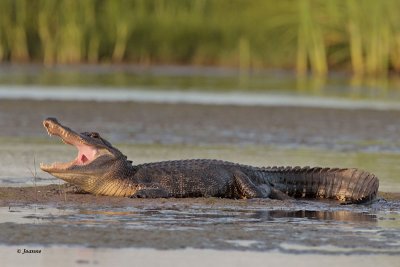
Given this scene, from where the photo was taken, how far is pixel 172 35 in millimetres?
40281

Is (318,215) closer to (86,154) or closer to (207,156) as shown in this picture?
(86,154)

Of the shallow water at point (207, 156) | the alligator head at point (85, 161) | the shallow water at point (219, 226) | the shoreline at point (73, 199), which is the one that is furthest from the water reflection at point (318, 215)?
the shallow water at point (207, 156)

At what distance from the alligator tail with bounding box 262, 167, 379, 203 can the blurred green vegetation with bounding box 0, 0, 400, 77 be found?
84.5 ft

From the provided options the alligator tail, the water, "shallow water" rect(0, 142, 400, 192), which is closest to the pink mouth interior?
the water

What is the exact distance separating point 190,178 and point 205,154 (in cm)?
400

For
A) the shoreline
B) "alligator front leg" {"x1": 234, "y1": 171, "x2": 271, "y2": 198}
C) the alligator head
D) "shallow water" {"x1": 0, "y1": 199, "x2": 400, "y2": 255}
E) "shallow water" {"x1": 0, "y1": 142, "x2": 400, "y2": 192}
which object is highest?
"shallow water" {"x1": 0, "y1": 142, "x2": 400, "y2": 192}

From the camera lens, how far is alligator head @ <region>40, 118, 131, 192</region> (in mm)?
10414

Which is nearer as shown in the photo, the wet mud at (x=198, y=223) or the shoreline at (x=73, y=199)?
the wet mud at (x=198, y=223)

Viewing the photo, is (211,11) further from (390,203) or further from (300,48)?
(390,203)

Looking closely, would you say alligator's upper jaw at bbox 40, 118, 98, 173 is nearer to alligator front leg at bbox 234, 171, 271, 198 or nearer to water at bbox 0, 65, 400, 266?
water at bbox 0, 65, 400, 266

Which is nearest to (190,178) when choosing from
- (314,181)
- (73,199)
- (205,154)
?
(73,199)

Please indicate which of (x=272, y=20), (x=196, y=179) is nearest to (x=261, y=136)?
(x=196, y=179)

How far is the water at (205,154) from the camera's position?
795cm

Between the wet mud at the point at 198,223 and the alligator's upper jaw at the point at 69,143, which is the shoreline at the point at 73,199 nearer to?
the wet mud at the point at 198,223
